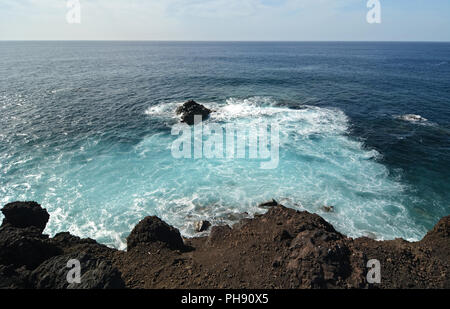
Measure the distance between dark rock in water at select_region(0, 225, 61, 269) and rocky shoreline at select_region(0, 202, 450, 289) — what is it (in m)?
0.05

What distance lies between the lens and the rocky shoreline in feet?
39.3

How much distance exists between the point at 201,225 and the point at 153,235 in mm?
5402

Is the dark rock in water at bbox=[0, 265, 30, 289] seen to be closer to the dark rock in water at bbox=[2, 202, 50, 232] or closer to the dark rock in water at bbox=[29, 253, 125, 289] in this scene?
the dark rock in water at bbox=[29, 253, 125, 289]

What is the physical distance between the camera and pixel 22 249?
13703 mm

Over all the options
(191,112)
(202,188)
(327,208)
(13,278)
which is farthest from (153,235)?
(191,112)

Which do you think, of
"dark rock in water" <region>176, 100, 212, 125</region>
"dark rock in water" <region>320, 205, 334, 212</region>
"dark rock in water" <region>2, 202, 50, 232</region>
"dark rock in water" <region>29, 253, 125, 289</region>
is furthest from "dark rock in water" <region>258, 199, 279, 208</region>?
"dark rock in water" <region>176, 100, 212, 125</region>

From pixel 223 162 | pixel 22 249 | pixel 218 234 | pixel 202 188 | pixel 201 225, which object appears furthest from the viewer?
pixel 223 162

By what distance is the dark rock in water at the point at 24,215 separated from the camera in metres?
17.1

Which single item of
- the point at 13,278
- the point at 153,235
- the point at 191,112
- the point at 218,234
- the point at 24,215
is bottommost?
the point at 218,234

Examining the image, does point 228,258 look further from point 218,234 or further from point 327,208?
point 327,208

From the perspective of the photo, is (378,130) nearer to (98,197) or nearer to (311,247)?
(311,247)

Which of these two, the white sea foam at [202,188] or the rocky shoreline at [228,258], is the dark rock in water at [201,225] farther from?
the rocky shoreline at [228,258]

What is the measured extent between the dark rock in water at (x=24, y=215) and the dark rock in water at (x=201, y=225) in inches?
475

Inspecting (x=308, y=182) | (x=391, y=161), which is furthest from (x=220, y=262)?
(x=391, y=161)
